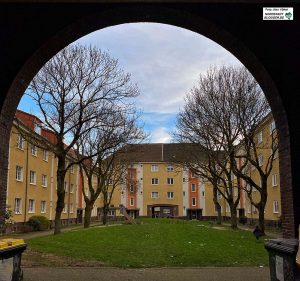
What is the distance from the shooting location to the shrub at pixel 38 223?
40.7m

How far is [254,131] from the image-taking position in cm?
2988

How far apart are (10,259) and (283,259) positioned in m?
5.26

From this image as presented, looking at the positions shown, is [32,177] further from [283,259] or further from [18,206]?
[283,259]

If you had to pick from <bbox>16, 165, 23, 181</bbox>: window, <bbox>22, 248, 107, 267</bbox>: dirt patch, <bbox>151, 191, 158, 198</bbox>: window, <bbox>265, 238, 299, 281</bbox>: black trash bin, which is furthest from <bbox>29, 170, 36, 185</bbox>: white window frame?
<bbox>151, 191, 158, 198</bbox>: window

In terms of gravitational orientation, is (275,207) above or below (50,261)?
above

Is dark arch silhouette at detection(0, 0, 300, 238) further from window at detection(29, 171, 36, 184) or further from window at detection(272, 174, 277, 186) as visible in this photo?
window at detection(272, 174, 277, 186)

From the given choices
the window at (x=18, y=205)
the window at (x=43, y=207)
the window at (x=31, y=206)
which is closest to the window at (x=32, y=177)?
the window at (x=31, y=206)

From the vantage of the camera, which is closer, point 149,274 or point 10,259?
point 10,259

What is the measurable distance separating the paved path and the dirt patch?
0.83 meters

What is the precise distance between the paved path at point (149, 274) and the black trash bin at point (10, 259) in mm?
2558

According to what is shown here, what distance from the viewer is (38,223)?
41.2 metres

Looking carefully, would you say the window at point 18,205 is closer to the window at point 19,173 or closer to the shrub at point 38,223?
the shrub at point 38,223

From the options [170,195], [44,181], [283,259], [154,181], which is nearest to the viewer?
[283,259]

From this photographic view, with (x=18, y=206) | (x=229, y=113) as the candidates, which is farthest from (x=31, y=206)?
(x=229, y=113)
